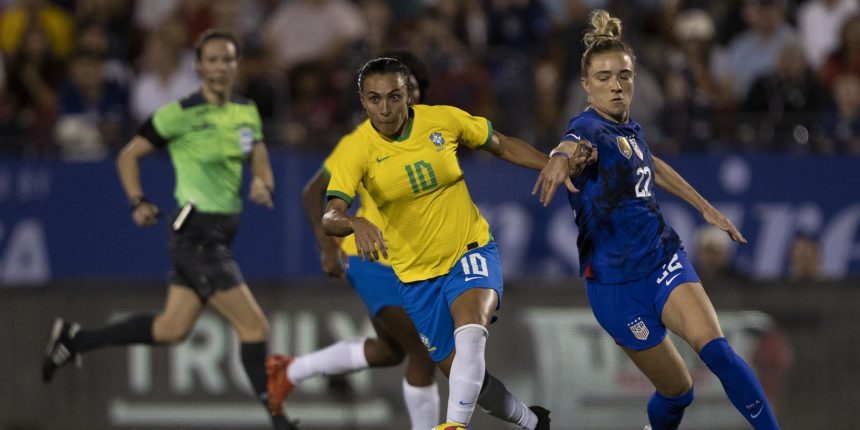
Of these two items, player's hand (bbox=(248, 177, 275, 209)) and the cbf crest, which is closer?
the cbf crest

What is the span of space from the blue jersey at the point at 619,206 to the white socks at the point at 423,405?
5.09 feet

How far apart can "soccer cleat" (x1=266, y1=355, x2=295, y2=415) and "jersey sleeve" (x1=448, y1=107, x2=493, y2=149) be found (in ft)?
7.77

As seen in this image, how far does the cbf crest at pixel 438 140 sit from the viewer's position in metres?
7.46

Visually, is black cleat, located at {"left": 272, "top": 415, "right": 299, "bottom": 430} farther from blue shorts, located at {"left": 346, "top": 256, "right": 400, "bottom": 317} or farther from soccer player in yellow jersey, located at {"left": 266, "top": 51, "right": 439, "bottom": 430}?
blue shorts, located at {"left": 346, "top": 256, "right": 400, "bottom": 317}

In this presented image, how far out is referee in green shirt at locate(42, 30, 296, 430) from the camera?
917 centimetres

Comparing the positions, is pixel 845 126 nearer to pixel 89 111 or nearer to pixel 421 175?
pixel 421 175

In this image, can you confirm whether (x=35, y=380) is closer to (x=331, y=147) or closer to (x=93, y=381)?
(x=93, y=381)

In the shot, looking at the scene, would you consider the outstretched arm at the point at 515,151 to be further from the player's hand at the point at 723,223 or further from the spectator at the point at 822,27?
the spectator at the point at 822,27

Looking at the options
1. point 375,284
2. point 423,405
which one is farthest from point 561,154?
point 423,405

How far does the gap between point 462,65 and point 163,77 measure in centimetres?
288

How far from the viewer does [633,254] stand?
7449mm

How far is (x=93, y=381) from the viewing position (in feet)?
36.2

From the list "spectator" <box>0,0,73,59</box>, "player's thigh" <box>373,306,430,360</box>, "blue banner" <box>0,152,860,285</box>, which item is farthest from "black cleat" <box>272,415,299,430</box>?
"spectator" <box>0,0,73,59</box>

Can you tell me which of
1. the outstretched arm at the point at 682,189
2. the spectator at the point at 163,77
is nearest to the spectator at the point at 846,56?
the spectator at the point at 163,77
